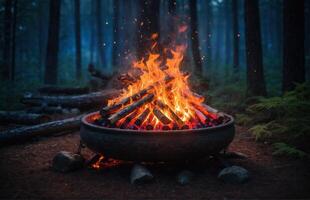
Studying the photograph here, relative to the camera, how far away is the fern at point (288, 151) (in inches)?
260

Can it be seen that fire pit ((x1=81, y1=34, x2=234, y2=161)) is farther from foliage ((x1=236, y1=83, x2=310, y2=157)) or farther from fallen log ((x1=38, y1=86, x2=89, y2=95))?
fallen log ((x1=38, y1=86, x2=89, y2=95))

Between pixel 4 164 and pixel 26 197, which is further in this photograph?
pixel 4 164

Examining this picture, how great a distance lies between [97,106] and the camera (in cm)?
1198

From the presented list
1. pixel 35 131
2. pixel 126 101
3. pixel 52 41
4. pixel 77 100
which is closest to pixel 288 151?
pixel 126 101

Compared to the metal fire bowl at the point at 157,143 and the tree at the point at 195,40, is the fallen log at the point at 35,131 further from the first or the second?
the tree at the point at 195,40

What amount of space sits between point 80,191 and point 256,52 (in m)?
9.11

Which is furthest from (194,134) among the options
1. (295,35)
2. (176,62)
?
(295,35)

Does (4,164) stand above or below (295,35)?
below

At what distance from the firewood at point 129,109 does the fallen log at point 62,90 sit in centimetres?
741

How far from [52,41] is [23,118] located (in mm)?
8354

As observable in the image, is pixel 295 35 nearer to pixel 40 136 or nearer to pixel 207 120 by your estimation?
pixel 207 120

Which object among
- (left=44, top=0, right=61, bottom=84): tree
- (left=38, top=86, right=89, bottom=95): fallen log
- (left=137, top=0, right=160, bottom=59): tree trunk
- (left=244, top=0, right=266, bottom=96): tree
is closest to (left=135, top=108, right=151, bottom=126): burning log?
(left=137, top=0, right=160, bottom=59): tree trunk

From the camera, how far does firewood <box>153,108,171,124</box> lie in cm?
575

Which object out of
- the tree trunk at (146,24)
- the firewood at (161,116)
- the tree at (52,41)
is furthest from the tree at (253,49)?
the tree at (52,41)
